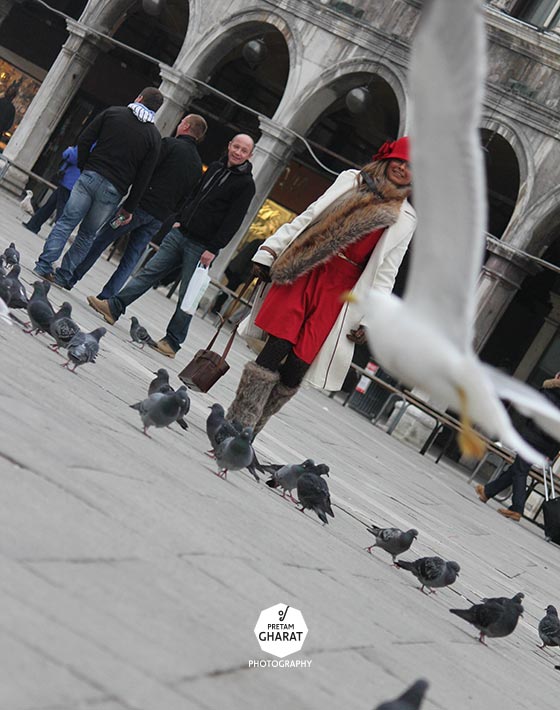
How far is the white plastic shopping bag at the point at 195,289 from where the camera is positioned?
8250 mm

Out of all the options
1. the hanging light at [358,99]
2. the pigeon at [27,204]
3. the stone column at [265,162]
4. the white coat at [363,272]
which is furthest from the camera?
the stone column at [265,162]

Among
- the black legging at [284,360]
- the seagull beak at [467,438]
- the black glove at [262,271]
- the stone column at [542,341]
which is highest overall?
the stone column at [542,341]

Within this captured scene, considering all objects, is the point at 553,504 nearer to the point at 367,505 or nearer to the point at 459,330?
the point at 367,505

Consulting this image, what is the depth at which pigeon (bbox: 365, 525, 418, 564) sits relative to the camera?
582 centimetres

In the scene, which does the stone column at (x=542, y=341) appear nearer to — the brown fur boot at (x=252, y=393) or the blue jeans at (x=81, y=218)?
the blue jeans at (x=81, y=218)

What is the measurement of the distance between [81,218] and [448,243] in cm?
717

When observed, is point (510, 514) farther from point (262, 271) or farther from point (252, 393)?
point (262, 271)

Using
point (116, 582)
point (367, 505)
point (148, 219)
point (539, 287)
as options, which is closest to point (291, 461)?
point (367, 505)

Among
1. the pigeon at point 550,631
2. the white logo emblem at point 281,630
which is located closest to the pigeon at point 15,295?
the pigeon at point 550,631

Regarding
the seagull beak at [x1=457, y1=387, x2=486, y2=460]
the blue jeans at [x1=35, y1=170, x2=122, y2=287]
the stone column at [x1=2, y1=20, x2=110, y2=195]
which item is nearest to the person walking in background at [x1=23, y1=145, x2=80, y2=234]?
the blue jeans at [x1=35, y1=170, x2=122, y2=287]

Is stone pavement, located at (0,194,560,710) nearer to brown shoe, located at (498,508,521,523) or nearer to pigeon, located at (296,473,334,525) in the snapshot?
pigeon, located at (296,473,334,525)

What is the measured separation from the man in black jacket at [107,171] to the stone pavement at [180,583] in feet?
6.37

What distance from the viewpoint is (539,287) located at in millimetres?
20172

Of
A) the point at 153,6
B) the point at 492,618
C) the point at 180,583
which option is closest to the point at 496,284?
the point at 153,6
